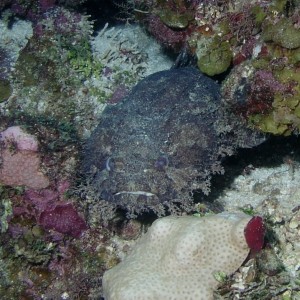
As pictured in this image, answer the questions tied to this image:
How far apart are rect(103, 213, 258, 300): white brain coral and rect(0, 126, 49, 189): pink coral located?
5.82 feet

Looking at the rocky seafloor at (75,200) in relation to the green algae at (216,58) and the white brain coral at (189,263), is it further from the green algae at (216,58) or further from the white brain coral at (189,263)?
the green algae at (216,58)

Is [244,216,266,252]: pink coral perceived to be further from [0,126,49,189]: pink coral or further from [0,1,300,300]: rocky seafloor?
[0,126,49,189]: pink coral

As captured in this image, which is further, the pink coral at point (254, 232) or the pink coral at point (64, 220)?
the pink coral at point (64, 220)

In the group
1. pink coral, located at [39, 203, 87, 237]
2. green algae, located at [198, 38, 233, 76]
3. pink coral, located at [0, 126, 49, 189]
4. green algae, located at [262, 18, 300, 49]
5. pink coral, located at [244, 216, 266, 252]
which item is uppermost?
green algae, located at [262, 18, 300, 49]

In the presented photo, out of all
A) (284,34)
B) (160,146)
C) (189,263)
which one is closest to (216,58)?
(284,34)

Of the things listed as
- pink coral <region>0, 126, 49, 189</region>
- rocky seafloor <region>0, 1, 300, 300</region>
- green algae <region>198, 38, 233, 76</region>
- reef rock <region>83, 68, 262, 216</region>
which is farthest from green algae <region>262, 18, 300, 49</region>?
pink coral <region>0, 126, 49, 189</region>

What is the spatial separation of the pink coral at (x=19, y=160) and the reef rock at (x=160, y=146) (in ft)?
2.08

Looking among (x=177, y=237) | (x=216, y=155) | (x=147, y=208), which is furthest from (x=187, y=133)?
(x=177, y=237)

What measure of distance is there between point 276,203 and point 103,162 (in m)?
2.49

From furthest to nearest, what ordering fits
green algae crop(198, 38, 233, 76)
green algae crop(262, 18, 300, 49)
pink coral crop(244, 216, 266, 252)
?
green algae crop(198, 38, 233, 76)
green algae crop(262, 18, 300, 49)
pink coral crop(244, 216, 266, 252)

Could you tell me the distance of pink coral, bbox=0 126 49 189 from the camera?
16.1 feet

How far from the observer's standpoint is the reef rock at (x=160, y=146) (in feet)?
14.9

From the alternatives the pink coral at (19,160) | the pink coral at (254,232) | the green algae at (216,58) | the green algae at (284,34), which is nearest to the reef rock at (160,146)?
the green algae at (216,58)

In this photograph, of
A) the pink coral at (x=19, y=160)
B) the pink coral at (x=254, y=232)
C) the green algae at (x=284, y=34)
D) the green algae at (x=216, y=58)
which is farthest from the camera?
the green algae at (x=216, y=58)
